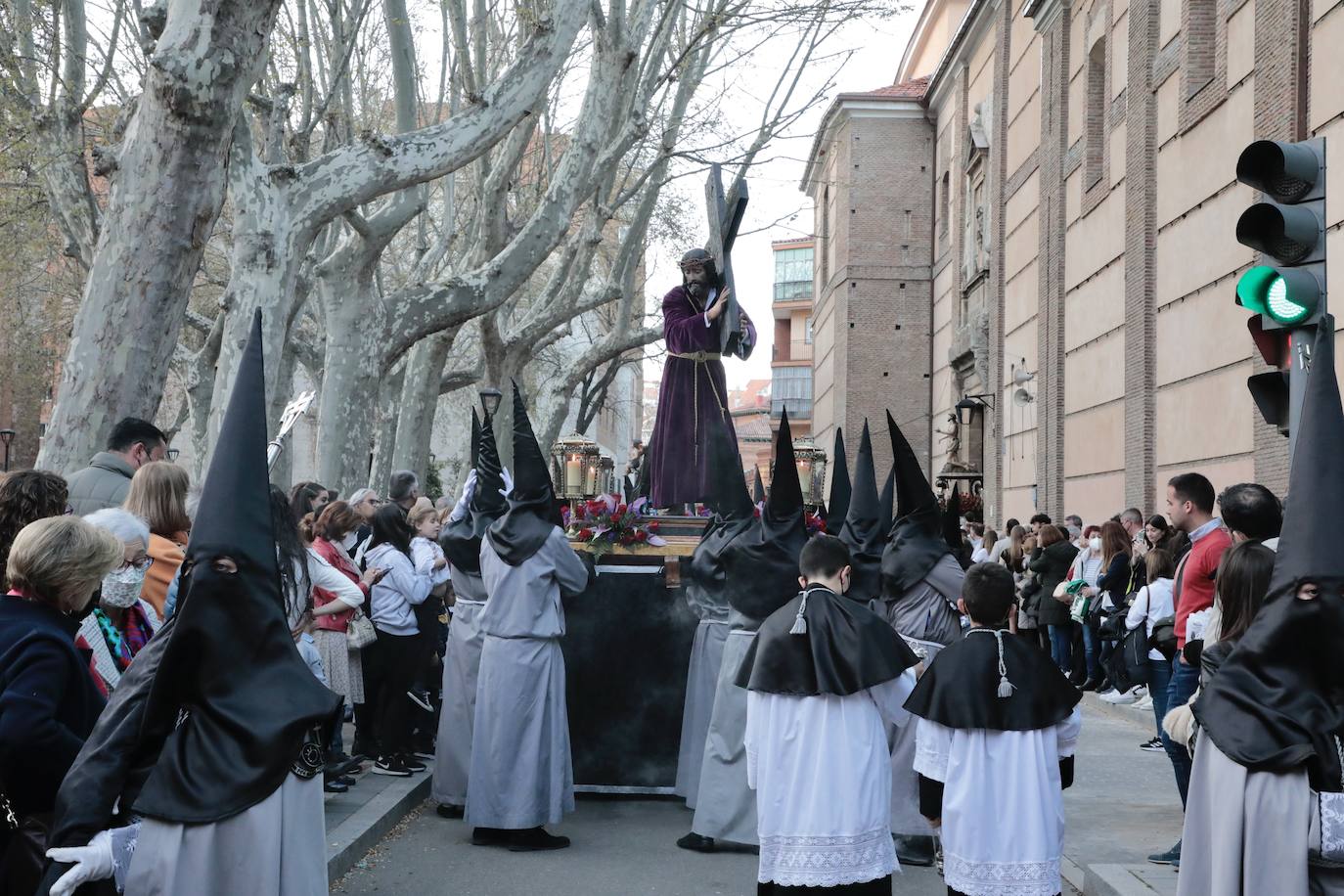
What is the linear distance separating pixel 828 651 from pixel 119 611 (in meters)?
2.81

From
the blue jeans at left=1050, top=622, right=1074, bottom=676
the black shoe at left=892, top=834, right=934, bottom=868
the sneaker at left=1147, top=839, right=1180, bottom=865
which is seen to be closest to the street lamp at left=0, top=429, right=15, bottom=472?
the blue jeans at left=1050, top=622, right=1074, bottom=676

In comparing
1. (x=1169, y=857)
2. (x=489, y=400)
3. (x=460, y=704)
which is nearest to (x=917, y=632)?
(x=1169, y=857)

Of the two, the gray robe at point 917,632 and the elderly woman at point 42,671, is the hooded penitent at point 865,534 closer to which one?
the gray robe at point 917,632

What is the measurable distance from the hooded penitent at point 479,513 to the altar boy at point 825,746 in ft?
10.5

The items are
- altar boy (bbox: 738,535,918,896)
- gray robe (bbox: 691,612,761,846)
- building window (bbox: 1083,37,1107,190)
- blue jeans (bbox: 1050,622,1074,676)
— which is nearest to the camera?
altar boy (bbox: 738,535,918,896)

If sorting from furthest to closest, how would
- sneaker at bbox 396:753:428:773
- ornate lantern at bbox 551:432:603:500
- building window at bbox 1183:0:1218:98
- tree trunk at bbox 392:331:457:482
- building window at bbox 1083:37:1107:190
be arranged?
building window at bbox 1083:37:1107:190 → tree trunk at bbox 392:331:457:482 → building window at bbox 1183:0:1218:98 → ornate lantern at bbox 551:432:603:500 → sneaker at bbox 396:753:428:773

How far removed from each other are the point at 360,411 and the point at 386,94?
9246mm

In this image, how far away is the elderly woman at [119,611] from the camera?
475 cm

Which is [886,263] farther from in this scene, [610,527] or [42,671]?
[42,671]

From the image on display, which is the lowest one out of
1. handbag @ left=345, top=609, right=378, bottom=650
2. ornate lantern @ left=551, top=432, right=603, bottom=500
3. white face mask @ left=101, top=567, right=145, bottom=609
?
handbag @ left=345, top=609, right=378, bottom=650

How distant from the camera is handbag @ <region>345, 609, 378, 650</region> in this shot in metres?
8.95

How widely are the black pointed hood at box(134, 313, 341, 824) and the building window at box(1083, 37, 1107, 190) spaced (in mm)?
21620

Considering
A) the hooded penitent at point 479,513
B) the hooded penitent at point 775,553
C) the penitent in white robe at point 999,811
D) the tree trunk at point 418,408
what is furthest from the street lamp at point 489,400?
the tree trunk at point 418,408

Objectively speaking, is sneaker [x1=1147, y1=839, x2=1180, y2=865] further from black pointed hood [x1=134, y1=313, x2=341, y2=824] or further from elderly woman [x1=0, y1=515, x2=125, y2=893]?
elderly woman [x1=0, y1=515, x2=125, y2=893]
